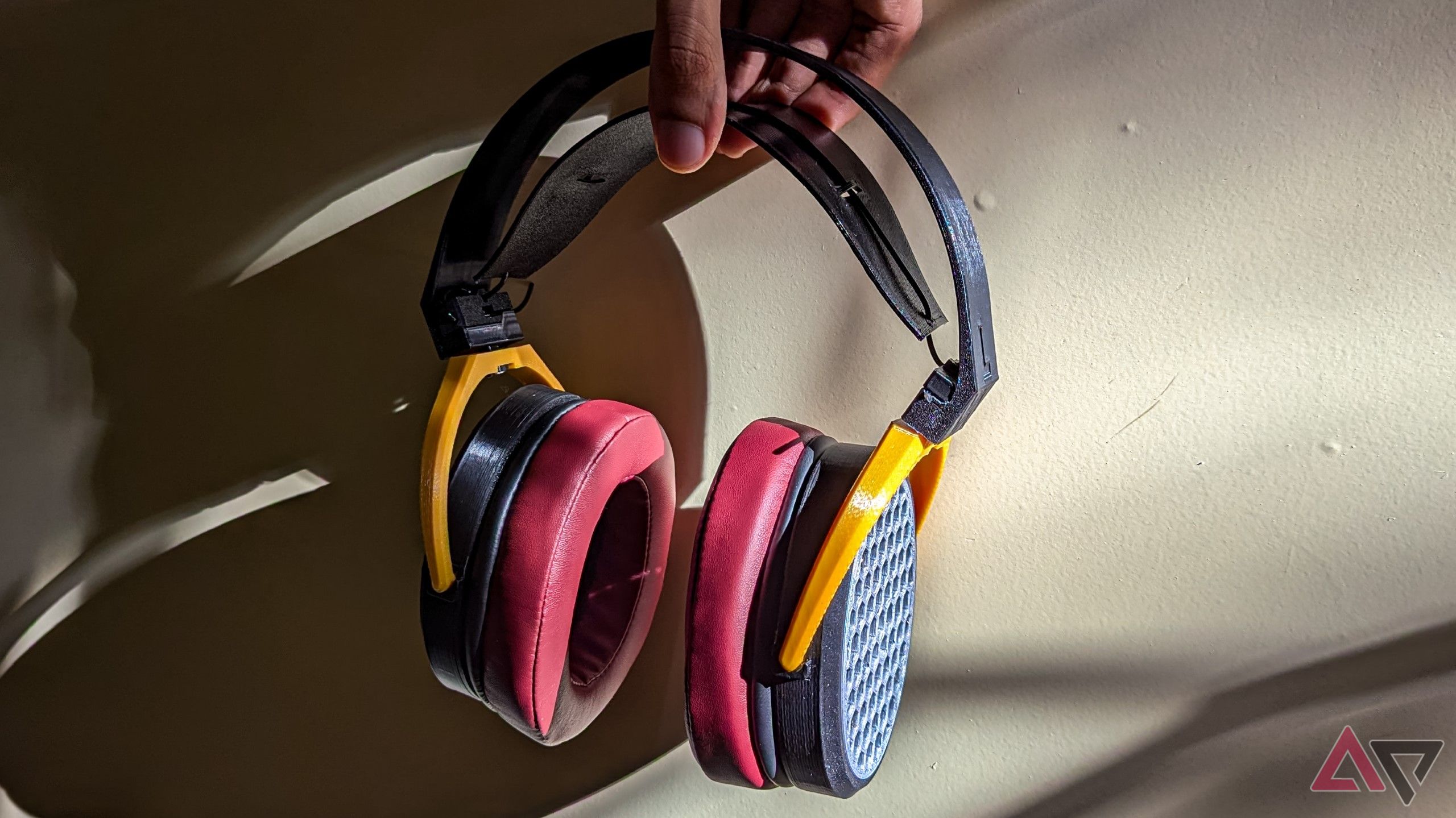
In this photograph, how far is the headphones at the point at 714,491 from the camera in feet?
1.64

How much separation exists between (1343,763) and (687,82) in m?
0.71

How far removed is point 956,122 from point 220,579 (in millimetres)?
1030

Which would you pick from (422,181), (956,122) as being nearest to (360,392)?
(422,181)

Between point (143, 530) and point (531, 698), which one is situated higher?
point (143, 530)

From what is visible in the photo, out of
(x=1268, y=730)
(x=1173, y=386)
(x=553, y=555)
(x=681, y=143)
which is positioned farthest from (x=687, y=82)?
(x=1268, y=730)

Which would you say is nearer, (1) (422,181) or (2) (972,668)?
(2) (972,668)

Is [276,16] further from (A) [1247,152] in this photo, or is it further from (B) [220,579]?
(A) [1247,152]

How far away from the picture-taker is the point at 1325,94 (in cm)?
56

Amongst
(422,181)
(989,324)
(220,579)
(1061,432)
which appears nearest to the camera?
(989,324)

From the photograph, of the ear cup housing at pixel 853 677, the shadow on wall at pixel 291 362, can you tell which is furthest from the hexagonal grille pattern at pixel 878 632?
the shadow on wall at pixel 291 362

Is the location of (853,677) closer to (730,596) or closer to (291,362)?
(730,596)

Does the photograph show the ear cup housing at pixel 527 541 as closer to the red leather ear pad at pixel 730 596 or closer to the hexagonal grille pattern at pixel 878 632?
the red leather ear pad at pixel 730 596

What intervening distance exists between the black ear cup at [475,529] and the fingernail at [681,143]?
23cm

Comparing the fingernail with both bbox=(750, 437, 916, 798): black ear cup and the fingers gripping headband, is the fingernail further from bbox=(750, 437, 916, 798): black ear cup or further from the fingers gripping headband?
Answer: bbox=(750, 437, 916, 798): black ear cup
